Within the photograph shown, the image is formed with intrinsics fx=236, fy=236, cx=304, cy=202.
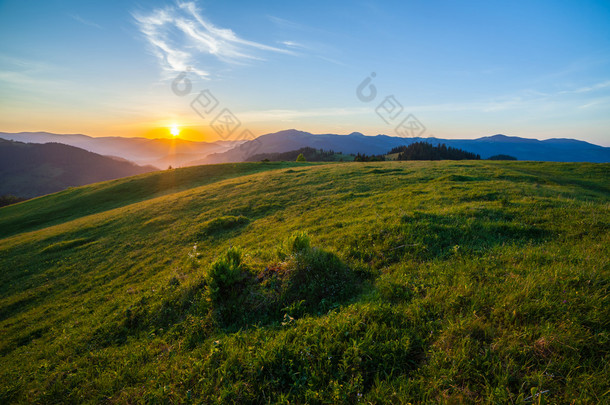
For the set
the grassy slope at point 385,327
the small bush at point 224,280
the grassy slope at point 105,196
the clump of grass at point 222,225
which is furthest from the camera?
the grassy slope at point 105,196

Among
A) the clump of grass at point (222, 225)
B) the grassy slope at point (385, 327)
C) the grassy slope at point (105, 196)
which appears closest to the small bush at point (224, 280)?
the grassy slope at point (385, 327)

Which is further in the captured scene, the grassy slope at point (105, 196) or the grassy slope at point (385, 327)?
the grassy slope at point (105, 196)

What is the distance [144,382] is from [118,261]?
1203 cm

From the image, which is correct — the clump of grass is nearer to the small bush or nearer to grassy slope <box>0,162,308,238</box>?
the small bush

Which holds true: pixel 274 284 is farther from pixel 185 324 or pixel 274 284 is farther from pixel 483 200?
pixel 483 200

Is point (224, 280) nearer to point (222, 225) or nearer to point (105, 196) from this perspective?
point (222, 225)

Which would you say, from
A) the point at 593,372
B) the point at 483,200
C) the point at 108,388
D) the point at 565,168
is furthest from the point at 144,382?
the point at 565,168

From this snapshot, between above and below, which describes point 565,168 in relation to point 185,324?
above

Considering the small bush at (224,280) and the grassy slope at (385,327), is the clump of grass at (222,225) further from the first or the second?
the small bush at (224,280)

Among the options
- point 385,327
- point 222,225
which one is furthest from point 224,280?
point 222,225

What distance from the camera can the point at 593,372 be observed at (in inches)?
115

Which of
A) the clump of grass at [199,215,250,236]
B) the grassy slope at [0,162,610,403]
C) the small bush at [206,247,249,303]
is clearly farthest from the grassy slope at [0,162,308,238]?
the small bush at [206,247,249,303]

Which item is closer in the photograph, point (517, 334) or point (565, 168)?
point (517, 334)

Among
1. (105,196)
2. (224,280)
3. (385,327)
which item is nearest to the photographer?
(385,327)
